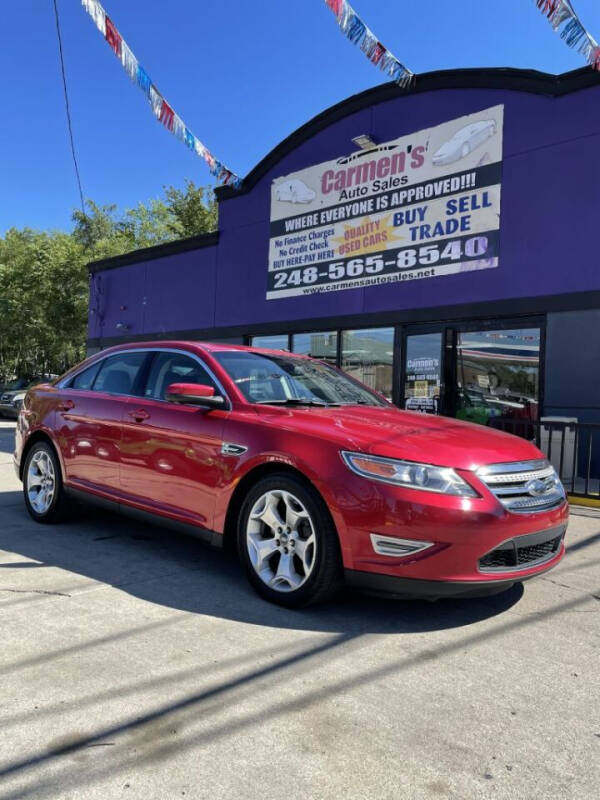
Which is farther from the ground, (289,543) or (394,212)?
(394,212)

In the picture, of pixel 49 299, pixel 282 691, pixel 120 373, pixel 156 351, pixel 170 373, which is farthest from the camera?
pixel 49 299

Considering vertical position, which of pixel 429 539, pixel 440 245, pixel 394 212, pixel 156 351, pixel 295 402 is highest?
pixel 394 212

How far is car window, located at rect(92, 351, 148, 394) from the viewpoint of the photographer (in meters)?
5.04

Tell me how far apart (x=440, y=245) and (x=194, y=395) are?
312 inches

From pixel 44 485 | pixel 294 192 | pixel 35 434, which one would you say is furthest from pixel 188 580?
pixel 294 192

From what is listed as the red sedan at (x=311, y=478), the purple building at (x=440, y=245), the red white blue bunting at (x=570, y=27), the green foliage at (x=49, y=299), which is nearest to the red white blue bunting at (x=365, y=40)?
the purple building at (x=440, y=245)

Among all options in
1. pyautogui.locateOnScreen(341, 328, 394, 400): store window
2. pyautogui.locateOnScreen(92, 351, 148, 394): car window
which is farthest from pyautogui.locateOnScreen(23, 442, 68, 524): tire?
pyautogui.locateOnScreen(341, 328, 394, 400): store window

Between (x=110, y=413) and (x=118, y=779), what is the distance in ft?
10.6

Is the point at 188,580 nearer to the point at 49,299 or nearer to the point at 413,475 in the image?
the point at 413,475

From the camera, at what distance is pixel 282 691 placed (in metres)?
2.65

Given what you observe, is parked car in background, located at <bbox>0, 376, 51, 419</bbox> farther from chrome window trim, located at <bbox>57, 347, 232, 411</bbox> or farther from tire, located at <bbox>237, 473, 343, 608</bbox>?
tire, located at <bbox>237, 473, 343, 608</bbox>

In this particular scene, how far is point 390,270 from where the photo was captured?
1166cm

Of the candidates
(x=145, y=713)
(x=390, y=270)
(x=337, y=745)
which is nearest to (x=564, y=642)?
(x=337, y=745)

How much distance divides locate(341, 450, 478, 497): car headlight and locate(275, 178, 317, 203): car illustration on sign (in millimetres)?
10810
